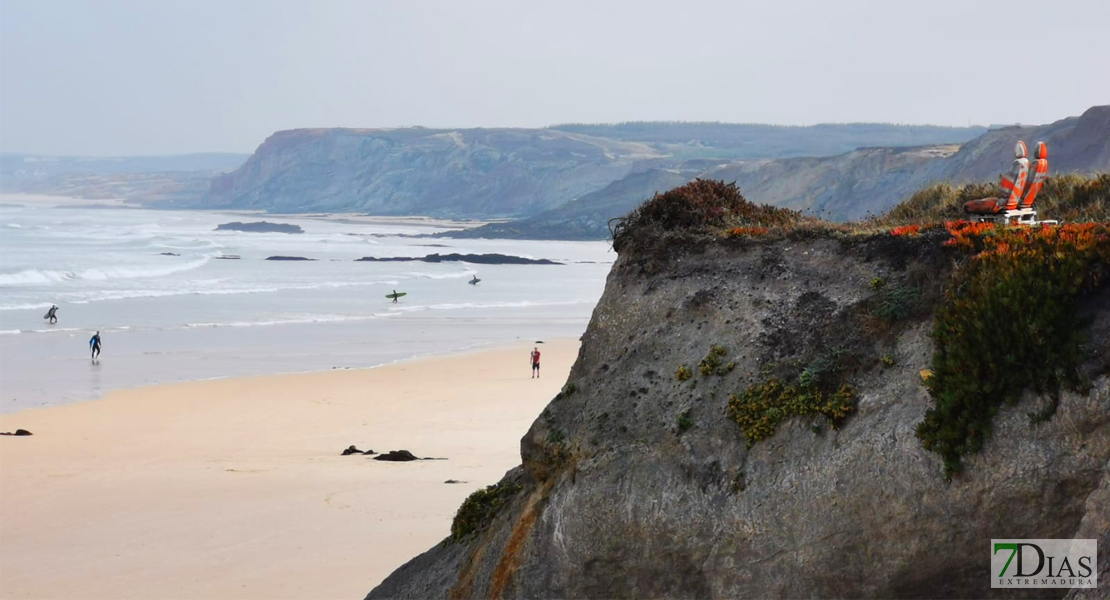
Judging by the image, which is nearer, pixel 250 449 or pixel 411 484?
pixel 411 484

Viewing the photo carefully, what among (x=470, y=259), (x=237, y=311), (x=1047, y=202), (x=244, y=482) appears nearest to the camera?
(x=1047, y=202)

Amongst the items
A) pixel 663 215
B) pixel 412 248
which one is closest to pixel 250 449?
pixel 663 215

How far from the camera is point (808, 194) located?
109m

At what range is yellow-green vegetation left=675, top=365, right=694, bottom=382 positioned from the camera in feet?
23.0

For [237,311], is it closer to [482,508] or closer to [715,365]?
[482,508]

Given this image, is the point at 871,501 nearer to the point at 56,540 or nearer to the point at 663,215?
the point at 663,215

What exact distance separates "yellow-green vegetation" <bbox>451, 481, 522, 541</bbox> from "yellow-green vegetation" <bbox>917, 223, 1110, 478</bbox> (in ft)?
10.6

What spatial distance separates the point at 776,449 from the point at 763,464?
114mm

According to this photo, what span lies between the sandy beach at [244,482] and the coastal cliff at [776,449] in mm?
4439

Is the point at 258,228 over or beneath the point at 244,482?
beneath

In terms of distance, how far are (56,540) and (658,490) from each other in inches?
362

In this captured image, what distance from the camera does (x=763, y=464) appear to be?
6.33 metres

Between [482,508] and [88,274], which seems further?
[88,274]

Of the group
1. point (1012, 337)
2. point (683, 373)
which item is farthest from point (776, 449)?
point (1012, 337)
